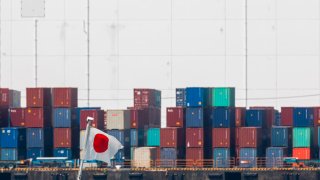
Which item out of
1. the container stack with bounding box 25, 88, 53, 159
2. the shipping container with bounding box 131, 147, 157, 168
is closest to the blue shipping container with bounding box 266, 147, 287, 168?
the shipping container with bounding box 131, 147, 157, 168

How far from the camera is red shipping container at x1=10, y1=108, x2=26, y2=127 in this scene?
101 metres

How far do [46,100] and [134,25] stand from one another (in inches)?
439

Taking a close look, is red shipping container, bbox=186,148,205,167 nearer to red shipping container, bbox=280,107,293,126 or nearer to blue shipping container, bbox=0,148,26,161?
red shipping container, bbox=280,107,293,126

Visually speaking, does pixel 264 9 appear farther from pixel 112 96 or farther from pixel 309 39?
pixel 112 96

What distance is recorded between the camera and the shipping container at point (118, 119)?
98812 mm

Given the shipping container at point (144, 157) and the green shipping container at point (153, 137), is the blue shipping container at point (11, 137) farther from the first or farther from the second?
the green shipping container at point (153, 137)

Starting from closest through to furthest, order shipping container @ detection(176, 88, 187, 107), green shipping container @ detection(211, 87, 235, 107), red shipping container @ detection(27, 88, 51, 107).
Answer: green shipping container @ detection(211, 87, 235, 107), red shipping container @ detection(27, 88, 51, 107), shipping container @ detection(176, 88, 187, 107)

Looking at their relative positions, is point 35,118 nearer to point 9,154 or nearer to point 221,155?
point 9,154

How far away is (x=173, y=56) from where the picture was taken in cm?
10669

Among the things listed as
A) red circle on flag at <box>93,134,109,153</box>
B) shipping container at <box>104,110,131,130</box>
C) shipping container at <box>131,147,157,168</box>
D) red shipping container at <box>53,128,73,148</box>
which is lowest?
shipping container at <box>131,147,157,168</box>

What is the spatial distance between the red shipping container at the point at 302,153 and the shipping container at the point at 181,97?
933 cm

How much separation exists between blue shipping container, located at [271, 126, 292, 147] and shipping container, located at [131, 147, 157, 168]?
9226 mm

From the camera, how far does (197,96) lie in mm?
98312

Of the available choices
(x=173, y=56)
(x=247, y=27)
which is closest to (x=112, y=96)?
(x=173, y=56)
